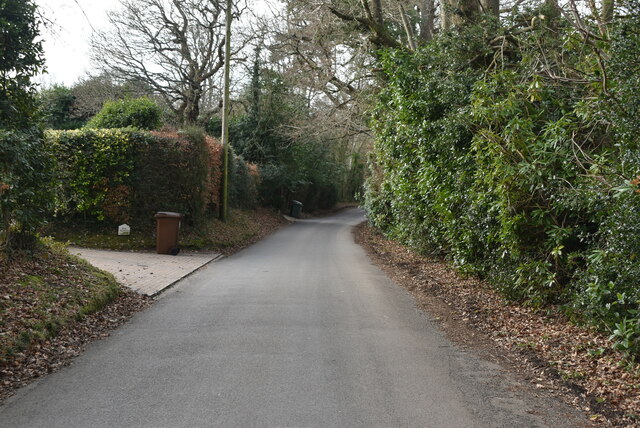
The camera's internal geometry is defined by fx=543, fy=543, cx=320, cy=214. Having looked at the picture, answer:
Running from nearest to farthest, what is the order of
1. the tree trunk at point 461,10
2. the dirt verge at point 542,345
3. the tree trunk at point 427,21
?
Result: the dirt verge at point 542,345
the tree trunk at point 461,10
the tree trunk at point 427,21

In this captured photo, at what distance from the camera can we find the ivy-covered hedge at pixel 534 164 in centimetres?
609

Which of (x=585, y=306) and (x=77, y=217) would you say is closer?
(x=585, y=306)

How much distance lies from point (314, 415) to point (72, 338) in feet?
13.1

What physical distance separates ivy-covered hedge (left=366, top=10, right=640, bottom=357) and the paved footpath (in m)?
6.19

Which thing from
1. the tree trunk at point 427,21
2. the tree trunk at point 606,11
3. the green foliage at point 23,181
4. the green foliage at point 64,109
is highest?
the tree trunk at point 427,21

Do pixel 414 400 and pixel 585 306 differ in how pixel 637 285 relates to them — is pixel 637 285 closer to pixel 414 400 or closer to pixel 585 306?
pixel 585 306

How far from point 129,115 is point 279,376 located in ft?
61.6

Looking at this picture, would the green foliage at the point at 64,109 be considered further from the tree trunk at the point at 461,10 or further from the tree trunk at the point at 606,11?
the tree trunk at the point at 606,11

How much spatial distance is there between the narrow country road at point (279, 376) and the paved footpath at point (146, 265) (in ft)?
5.36

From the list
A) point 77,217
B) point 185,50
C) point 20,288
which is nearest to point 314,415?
point 20,288

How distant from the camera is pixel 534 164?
7.80 m

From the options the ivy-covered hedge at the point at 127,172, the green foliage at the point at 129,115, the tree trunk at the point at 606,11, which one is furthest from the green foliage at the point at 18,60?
the green foliage at the point at 129,115

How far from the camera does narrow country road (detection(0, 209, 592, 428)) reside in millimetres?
4660

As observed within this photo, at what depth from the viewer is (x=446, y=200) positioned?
11633 mm
